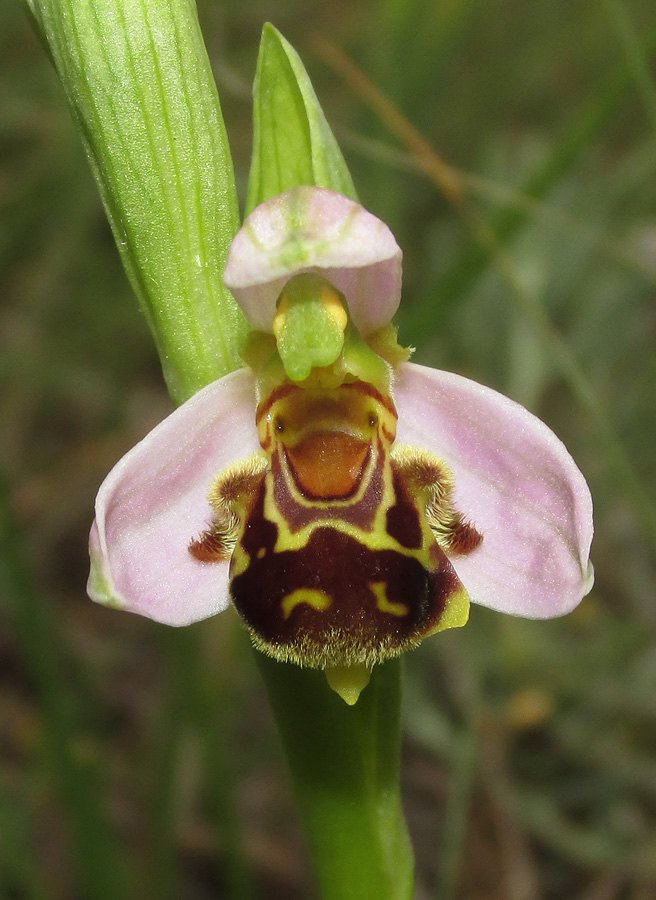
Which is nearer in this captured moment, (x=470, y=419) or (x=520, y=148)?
(x=470, y=419)

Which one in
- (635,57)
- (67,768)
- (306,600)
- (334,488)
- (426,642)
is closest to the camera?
(306,600)

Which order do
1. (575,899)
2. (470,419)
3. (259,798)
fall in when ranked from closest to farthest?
(470,419), (575,899), (259,798)

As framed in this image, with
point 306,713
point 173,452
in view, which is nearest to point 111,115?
point 173,452

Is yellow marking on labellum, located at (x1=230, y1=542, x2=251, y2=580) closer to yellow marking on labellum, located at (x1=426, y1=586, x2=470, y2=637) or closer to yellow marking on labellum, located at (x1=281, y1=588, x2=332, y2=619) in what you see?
yellow marking on labellum, located at (x1=281, y1=588, x2=332, y2=619)

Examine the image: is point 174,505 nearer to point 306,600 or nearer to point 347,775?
point 306,600

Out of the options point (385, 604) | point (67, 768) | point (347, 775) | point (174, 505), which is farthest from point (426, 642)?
point (385, 604)

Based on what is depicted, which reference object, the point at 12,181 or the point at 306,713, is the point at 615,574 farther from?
Result: the point at 12,181

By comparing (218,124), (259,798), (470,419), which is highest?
(218,124)
